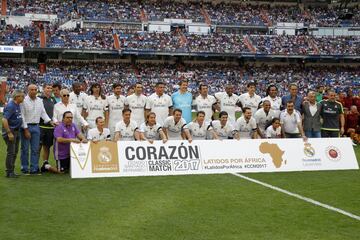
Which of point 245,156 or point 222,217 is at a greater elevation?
point 245,156

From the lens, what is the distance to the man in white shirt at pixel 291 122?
11680 mm

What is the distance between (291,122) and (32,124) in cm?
585

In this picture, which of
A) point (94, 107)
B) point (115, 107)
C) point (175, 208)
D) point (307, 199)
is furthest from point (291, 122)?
point (175, 208)

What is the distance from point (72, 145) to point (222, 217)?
4187 mm

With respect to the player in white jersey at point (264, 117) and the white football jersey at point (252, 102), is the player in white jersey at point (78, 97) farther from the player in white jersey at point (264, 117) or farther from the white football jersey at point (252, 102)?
the player in white jersey at point (264, 117)

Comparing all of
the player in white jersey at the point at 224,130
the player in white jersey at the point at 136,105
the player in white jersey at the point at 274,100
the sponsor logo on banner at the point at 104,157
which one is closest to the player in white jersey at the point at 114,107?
the player in white jersey at the point at 136,105

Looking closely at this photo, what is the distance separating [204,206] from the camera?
25.7ft

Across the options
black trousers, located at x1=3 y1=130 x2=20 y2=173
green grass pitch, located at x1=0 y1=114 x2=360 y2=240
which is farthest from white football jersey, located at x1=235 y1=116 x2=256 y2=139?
black trousers, located at x1=3 y1=130 x2=20 y2=173

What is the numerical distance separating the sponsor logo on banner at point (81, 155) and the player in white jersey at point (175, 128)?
1.94 m

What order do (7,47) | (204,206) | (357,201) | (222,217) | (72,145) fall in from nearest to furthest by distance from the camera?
(222,217)
(204,206)
(357,201)
(72,145)
(7,47)

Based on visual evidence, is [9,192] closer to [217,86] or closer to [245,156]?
[245,156]

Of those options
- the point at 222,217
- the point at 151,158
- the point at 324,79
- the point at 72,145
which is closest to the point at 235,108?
the point at 151,158

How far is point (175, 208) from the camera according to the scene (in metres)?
7.69

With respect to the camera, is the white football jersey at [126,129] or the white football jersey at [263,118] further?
the white football jersey at [263,118]
